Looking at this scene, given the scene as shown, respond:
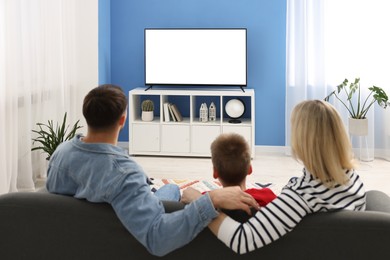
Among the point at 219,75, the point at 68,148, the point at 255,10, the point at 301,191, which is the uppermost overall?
the point at 255,10

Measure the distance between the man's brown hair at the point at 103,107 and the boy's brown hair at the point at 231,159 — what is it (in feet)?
1.13

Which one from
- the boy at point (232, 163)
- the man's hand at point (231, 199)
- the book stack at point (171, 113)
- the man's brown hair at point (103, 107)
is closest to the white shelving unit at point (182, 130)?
the book stack at point (171, 113)

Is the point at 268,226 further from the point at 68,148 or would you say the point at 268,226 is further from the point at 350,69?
the point at 350,69

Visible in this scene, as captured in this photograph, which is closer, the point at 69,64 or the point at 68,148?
the point at 68,148

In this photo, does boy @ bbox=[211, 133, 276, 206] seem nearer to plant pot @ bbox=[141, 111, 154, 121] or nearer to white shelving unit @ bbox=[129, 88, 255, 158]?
white shelving unit @ bbox=[129, 88, 255, 158]

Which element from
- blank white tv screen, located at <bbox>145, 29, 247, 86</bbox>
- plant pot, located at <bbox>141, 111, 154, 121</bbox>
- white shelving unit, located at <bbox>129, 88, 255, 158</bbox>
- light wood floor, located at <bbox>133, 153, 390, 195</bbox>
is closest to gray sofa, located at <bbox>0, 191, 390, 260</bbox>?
light wood floor, located at <bbox>133, 153, 390, 195</bbox>

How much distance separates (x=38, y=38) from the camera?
459 centimetres

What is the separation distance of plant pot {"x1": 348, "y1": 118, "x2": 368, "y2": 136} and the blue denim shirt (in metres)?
4.39

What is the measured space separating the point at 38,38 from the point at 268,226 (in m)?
3.60

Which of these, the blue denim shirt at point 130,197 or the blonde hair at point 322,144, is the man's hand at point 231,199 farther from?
the blonde hair at point 322,144

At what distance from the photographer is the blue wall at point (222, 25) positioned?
19.9 ft

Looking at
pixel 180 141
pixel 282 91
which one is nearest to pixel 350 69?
pixel 282 91

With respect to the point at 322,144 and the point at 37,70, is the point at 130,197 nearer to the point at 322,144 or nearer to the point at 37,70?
the point at 322,144

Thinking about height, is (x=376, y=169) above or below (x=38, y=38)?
below
